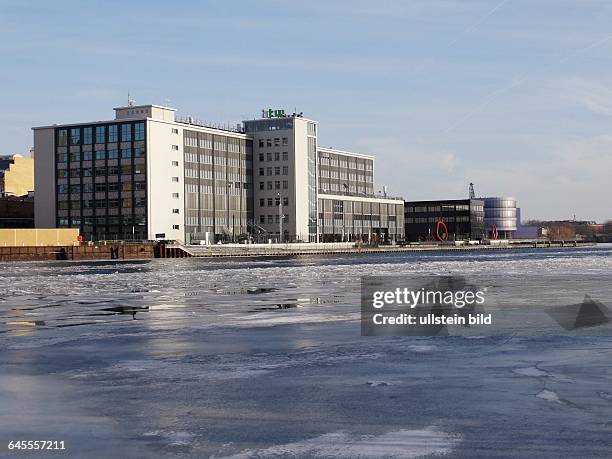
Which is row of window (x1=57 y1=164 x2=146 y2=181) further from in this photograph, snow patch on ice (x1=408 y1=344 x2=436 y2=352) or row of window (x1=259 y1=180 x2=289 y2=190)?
snow patch on ice (x1=408 y1=344 x2=436 y2=352)

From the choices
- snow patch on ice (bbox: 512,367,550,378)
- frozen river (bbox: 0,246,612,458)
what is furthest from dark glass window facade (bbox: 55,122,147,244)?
snow patch on ice (bbox: 512,367,550,378)

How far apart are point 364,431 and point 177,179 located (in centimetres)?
16151

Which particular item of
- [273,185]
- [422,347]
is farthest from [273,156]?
[422,347]

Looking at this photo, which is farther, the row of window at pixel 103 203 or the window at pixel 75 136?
the window at pixel 75 136

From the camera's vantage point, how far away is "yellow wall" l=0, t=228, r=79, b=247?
144 meters

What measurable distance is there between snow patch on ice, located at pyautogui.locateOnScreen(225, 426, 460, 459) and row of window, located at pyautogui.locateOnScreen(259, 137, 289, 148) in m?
179

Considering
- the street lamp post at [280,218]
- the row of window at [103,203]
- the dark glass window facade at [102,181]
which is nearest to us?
the row of window at [103,203]

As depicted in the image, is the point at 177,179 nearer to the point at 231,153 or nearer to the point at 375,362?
the point at 231,153

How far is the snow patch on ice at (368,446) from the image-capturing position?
37.2 ft

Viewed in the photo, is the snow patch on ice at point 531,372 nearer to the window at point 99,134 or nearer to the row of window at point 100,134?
the row of window at point 100,134

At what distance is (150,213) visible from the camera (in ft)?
538

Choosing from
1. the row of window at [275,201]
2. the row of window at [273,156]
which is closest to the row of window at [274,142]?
the row of window at [273,156]

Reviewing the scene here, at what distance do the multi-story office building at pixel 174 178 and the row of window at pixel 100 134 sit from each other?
20 cm

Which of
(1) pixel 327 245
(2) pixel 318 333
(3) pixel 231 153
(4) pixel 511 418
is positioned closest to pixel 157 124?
(3) pixel 231 153
